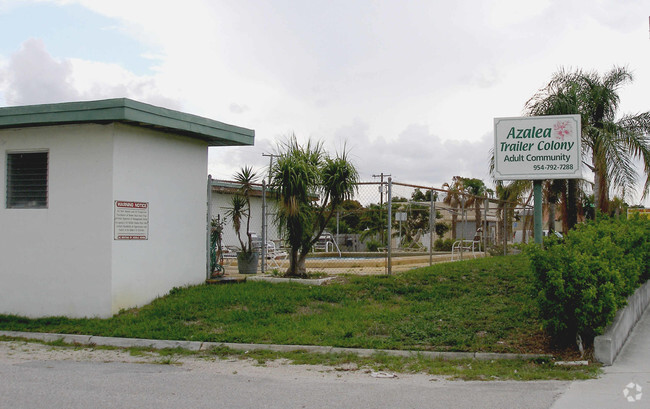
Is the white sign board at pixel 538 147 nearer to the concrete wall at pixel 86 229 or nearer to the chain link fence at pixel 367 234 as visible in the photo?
the chain link fence at pixel 367 234

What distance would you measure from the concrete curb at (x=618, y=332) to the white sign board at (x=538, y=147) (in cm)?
269

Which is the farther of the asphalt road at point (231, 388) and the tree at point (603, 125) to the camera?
the tree at point (603, 125)

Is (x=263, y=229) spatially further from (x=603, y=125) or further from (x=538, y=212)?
(x=603, y=125)

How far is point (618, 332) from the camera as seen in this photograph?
Answer: 30.5 feet

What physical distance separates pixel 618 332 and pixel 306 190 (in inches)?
267

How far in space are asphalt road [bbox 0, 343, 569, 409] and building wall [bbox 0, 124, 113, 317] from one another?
9.44ft

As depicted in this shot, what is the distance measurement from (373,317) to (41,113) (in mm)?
6980

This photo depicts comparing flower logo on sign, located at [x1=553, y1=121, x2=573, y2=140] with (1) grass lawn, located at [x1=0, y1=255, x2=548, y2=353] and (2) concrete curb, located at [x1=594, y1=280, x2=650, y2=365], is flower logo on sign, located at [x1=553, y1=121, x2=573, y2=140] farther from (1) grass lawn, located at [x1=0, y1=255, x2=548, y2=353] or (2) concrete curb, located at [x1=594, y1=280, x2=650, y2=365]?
(2) concrete curb, located at [x1=594, y1=280, x2=650, y2=365]

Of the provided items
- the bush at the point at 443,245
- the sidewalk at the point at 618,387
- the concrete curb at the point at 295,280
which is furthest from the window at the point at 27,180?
the bush at the point at 443,245

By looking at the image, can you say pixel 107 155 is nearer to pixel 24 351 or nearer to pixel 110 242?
pixel 110 242

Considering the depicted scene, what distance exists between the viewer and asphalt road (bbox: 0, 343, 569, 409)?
22.1 feet

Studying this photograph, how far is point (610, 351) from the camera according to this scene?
8539mm

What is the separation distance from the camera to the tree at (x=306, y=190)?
1375 centimetres

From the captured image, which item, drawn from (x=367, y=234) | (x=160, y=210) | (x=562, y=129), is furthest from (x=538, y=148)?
(x=367, y=234)
